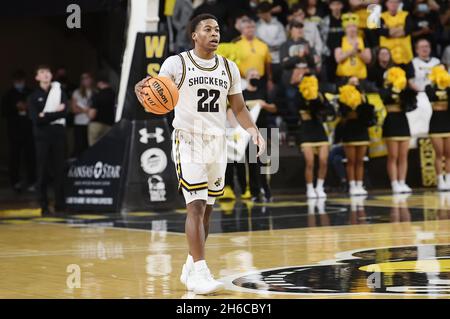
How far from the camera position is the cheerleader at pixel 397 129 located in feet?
69.3

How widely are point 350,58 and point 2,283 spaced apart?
1238cm

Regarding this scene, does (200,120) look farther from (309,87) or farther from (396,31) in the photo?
(396,31)

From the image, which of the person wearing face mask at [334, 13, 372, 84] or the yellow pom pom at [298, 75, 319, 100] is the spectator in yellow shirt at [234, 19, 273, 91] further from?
the person wearing face mask at [334, 13, 372, 84]

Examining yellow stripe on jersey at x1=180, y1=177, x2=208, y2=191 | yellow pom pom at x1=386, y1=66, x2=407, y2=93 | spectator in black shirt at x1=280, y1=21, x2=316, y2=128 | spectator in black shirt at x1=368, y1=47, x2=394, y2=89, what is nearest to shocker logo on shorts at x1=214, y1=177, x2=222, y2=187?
yellow stripe on jersey at x1=180, y1=177, x2=208, y2=191

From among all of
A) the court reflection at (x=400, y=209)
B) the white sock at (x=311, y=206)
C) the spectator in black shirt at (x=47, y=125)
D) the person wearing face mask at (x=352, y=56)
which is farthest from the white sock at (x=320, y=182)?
the spectator in black shirt at (x=47, y=125)

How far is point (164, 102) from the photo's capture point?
31.0 feet

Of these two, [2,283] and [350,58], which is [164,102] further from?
[350,58]

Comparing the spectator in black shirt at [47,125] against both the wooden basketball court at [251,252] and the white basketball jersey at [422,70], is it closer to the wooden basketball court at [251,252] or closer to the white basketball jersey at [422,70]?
the wooden basketball court at [251,252]

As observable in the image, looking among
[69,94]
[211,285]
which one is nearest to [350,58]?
[69,94]

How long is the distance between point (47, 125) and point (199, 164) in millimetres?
9398

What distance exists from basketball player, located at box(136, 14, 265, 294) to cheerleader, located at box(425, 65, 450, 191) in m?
12.2

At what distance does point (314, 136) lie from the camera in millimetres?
20547

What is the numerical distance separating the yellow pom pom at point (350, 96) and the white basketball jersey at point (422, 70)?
159 centimetres
